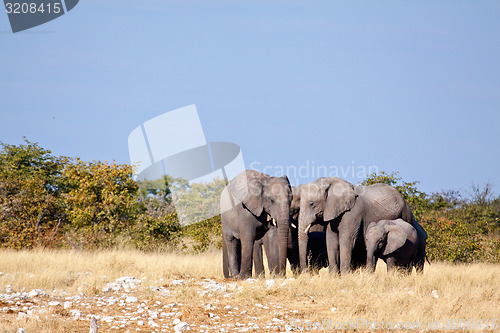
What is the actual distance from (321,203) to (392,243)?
Result: 1.92 metres

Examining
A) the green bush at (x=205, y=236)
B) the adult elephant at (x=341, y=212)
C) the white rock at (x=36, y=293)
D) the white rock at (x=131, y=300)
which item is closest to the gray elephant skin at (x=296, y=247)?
the adult elephant at (x=341, y=212)


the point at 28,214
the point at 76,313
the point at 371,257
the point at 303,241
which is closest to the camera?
the point at 76,313

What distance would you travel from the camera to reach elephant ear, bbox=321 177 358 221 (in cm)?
1562

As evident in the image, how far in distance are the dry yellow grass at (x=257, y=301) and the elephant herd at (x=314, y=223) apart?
3.06 ft

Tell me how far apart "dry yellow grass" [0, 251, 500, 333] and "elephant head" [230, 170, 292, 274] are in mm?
1277

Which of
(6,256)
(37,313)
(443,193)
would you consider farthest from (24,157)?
(443,193)

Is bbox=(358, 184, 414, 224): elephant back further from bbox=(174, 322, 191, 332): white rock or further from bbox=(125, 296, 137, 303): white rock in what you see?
→ bbox=(174, 322, 191, 332): white rock

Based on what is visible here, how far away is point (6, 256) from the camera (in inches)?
679

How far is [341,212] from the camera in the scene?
15641 mm

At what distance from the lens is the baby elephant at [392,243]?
15.1 metres

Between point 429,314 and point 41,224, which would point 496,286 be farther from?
point 41,224

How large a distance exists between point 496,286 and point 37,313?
32.5 feet

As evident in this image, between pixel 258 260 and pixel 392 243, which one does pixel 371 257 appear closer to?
pixel 392 243

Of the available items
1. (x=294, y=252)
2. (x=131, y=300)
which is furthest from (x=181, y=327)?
(x=294, y=252)
